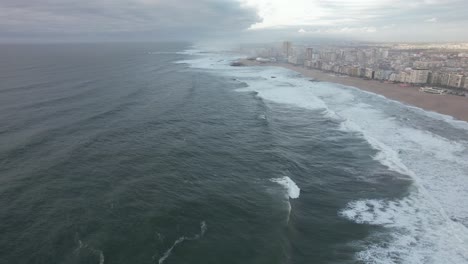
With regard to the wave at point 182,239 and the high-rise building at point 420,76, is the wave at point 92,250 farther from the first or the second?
the high-rise building at point 420,76

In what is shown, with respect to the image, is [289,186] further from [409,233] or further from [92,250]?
[92,250]

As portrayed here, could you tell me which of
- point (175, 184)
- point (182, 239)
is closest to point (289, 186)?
point (175, 184)

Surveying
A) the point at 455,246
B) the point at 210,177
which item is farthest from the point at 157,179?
the point at 455,246

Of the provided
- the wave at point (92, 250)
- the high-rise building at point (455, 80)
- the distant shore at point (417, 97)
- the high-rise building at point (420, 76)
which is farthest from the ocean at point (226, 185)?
the high-rise building at point (420, 76)

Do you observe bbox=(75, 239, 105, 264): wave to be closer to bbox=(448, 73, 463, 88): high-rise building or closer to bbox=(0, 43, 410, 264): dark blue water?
bbox=(0, 43, 410, 264): dark blue water

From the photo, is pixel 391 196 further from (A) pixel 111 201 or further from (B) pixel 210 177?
(A) pixel 111 201

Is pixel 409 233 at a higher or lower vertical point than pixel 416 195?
lower
